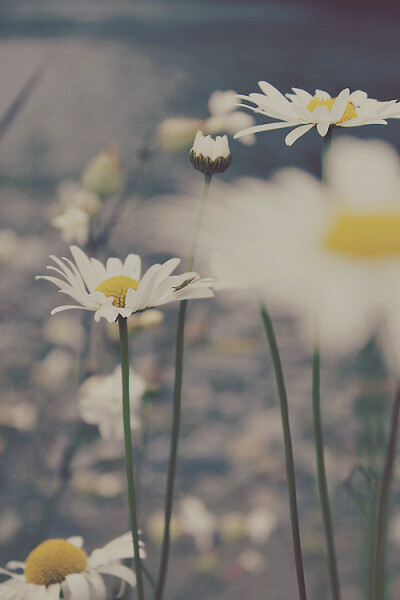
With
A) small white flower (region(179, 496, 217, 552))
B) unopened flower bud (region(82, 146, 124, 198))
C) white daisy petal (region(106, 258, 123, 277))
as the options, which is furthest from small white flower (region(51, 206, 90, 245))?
small white flower (region(179, 496, 217, 552))

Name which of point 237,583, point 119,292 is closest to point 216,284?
point 119,292

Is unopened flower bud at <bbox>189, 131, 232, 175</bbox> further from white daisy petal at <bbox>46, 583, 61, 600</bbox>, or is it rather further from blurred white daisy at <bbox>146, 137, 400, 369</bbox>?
white daisy petal at <bbox>46, 583, 61, 600</bbox>

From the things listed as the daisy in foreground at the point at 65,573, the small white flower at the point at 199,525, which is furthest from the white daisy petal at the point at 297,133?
the small white flower at the point at 199,525

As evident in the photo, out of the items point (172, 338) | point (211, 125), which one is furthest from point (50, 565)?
point (172, 338)

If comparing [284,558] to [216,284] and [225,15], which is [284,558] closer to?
[216,284]

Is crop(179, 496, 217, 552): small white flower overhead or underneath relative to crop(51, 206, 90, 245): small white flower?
underneath

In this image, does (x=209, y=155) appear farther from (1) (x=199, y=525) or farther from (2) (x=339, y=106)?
(1) (x=199, y=525)

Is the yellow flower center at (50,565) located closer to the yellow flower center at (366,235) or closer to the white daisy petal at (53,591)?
the white daisy petal at (53,591)
